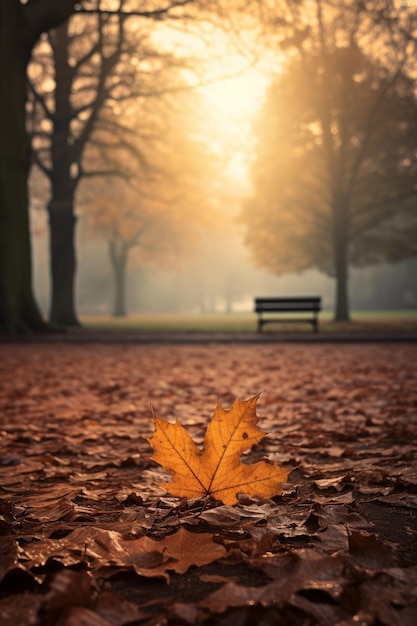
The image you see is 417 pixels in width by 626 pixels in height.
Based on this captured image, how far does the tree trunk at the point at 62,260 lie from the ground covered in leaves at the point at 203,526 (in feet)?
55.3

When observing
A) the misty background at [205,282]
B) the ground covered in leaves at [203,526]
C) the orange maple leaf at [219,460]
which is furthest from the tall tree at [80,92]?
the misty background at [205,282]

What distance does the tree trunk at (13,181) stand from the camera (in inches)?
511

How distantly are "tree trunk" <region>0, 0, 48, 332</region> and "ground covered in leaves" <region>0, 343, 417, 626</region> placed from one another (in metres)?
8.85

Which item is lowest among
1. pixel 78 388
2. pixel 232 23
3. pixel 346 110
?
pixel 78 388

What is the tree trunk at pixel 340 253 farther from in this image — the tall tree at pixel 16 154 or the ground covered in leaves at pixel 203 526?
the ground covered in leaves at pixel 203 526

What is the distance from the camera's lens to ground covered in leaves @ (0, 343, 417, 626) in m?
1.38

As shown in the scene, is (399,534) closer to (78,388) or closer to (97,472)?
(97,472)

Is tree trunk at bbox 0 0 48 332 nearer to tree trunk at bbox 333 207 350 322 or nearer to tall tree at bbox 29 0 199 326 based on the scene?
tall tree at bbox 29 0 199 326

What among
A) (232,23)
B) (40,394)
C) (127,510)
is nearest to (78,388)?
(40,394)

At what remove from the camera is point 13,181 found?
13430 millimetres

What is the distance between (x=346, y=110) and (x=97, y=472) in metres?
24.0

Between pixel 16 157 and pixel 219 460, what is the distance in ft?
42.8

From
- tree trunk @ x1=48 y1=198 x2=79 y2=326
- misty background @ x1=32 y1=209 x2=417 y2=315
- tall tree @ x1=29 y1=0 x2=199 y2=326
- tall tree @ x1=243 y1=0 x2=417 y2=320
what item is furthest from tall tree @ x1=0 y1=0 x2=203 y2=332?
misty background @ x1=32 y1=209 x2=417 y2=315

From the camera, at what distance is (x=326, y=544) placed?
5.82 ft
